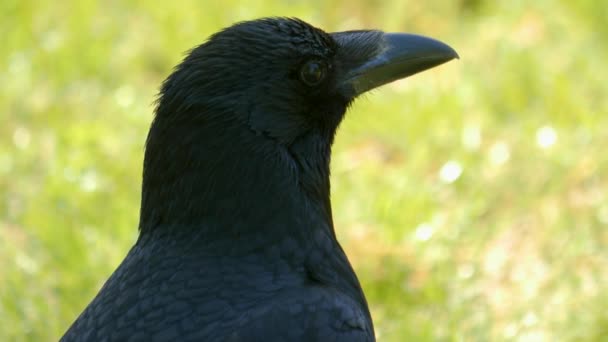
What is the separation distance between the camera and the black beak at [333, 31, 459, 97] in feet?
15.2

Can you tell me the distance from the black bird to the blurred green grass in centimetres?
78

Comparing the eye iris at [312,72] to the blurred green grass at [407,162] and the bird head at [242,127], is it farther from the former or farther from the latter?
the blurred green grass at [407,162]

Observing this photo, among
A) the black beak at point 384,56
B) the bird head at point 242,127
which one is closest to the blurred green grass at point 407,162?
the black beak at point 384,56

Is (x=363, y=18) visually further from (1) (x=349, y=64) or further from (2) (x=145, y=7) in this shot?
(1) (x=349, y=64)

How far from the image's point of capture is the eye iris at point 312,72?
4.39 m

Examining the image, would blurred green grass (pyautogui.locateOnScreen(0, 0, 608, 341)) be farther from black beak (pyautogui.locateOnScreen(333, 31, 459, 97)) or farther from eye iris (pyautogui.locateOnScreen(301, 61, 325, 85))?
eye iris (pyautogui.locateOnScreen(301, 61, 325, 85))

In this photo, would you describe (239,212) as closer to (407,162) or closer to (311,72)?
(311,72)

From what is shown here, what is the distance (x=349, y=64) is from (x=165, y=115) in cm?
72

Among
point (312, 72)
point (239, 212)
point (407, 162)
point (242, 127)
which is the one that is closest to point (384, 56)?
point (312, 72)

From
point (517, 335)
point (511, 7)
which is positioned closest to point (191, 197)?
point (517, 335)

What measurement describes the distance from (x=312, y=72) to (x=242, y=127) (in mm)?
351

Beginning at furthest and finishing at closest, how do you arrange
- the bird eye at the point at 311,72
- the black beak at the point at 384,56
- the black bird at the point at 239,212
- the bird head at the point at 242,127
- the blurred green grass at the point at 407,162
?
the blurred green grass at the point at 407,162
the black beak at the point at 384,56
the bird eye at the point at 311,72
the bird head at the point at 242,127
the black bird at the point at 239,212

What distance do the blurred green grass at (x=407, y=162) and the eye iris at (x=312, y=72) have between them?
30.2 inches

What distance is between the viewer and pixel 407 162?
7203mm
